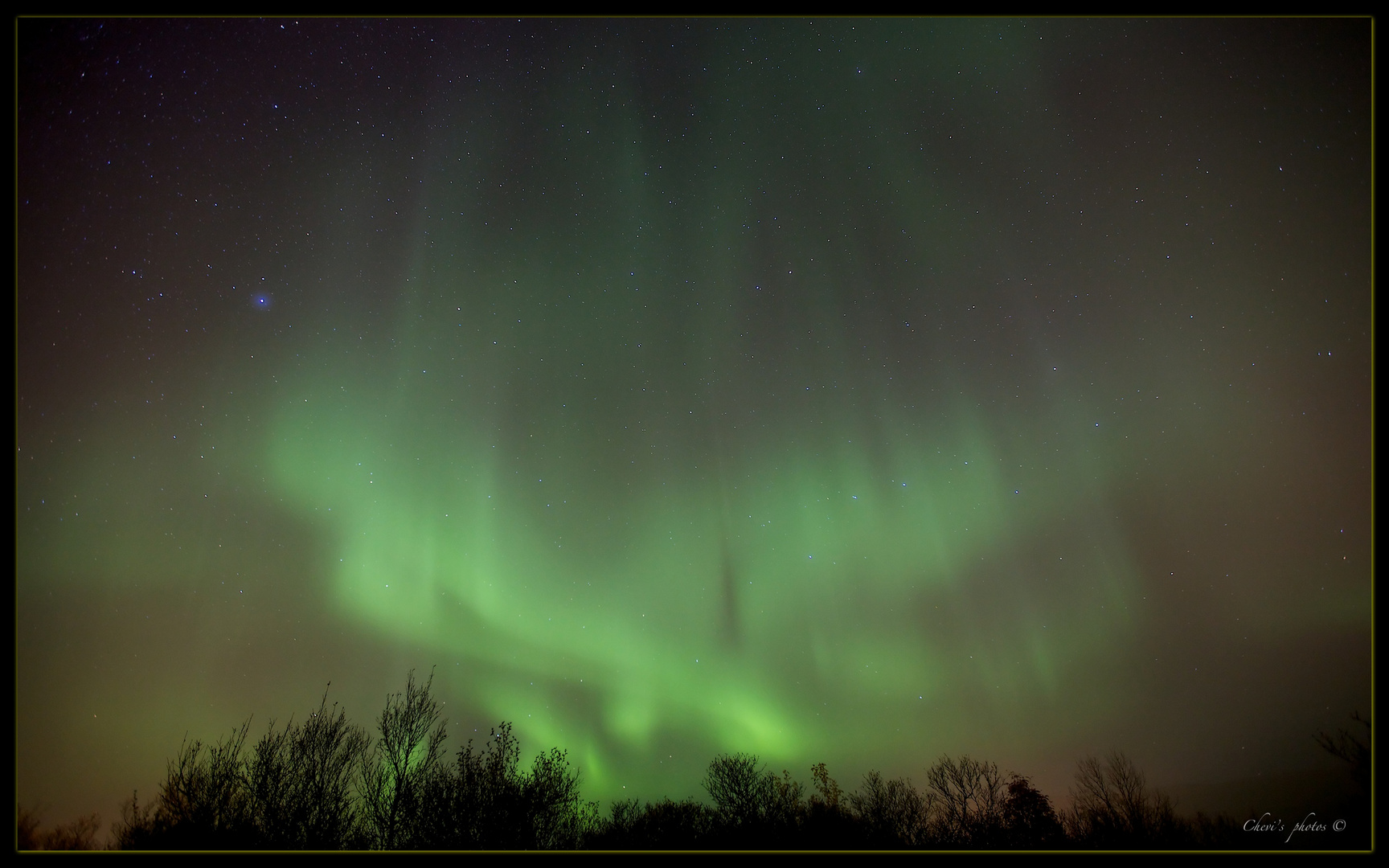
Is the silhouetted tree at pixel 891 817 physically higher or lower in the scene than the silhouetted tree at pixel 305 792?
lower

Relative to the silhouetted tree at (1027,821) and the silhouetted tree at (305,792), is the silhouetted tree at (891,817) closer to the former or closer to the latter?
the silhouetted tree at (1027,821)

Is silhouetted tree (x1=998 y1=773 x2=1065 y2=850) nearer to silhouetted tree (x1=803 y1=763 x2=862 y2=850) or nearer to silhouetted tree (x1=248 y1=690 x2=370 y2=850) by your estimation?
silhouetted tree (x1=803 y1=763 x2=862 y2=850)

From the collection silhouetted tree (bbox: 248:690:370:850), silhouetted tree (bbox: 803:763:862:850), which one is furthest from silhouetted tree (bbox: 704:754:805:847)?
silhouetted tree (bbox: 248:690:370:850)

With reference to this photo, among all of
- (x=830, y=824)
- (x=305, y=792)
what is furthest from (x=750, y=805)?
(x=305, y=792)

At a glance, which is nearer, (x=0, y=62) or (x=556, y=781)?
(x=0, y=62)

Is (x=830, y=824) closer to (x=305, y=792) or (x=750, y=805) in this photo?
(x=750, y=805)

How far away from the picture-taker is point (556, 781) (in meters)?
25.9

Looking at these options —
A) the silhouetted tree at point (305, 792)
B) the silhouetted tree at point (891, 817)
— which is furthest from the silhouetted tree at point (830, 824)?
the silhouetted tree at point (305, 792)

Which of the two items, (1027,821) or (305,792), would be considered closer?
(305,792)

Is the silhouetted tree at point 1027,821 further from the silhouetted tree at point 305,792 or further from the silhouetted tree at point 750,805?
the silhouetted tree at point 305,792

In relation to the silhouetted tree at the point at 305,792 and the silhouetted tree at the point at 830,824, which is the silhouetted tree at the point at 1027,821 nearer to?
the silhouetted tree at the point at 830,824
